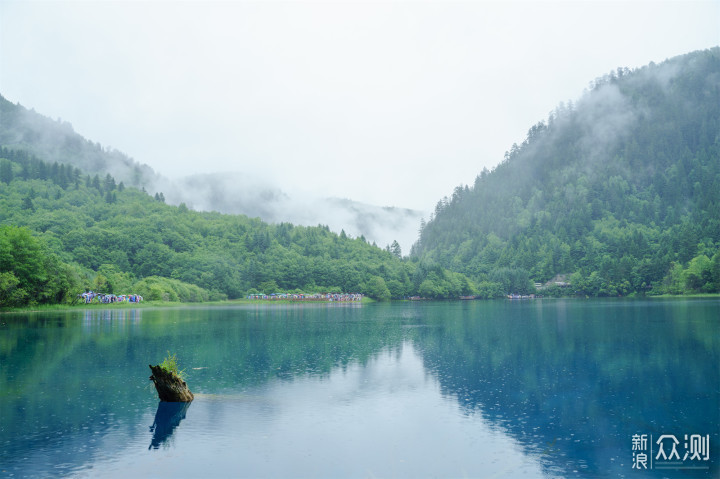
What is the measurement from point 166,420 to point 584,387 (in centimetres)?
2099

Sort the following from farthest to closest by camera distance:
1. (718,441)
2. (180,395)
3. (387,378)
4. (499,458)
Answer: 1. (387,378)
2. (180,395)
3. (718,441)
4. (499,458)

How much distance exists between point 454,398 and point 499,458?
8955 mm

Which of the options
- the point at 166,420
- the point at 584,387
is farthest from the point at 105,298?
the point at 584,387

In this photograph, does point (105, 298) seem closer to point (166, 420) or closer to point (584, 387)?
point (166, 420)

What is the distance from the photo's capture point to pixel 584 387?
29469 millimetres

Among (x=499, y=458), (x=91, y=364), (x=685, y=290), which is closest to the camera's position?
(x=499, y=458)

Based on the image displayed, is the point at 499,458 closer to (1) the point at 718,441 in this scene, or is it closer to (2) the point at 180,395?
(1) the point at 718,441

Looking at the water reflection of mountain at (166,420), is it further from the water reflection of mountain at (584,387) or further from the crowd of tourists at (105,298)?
the crowd of tourists at (105,298)

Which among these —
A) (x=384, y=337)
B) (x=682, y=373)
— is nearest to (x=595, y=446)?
(x=682, y=373)

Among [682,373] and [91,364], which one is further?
[91,364]

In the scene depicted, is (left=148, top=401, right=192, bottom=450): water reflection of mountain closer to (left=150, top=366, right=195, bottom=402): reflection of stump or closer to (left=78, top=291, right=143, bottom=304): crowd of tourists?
(left=150, top=366, right=195, bottom=402): reflection of stump

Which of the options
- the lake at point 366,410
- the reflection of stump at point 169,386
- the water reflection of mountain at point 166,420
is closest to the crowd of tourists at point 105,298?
the lake at point 366,410

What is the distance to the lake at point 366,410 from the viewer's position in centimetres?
1800

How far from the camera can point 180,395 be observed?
25828 mm
